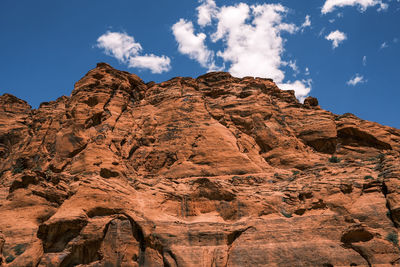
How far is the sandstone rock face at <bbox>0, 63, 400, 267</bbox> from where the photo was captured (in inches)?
695

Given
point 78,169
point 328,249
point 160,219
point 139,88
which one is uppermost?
point 139,88

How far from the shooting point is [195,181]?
76.5 feet

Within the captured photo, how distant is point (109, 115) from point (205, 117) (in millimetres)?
10699

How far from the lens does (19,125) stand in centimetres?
4175

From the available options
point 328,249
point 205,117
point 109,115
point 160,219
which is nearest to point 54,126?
point 109,115

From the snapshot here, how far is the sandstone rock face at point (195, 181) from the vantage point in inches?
695

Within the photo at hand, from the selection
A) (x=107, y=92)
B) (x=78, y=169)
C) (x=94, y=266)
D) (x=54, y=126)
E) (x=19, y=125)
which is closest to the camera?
(x=94, y=266)

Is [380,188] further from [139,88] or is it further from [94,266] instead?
[139,88]

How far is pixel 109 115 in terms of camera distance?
1369 inches

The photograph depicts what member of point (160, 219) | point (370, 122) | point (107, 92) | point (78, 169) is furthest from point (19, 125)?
point (370, 122)

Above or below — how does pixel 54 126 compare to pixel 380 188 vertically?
above

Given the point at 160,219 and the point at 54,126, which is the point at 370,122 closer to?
the point at 160,219

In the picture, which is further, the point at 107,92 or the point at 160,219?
the point at 107,92

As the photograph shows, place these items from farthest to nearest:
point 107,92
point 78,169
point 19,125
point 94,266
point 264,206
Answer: point 19,125
point 107,92
point 78,169
point 264,206
point 94,266
